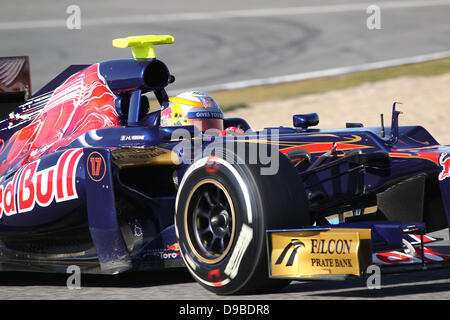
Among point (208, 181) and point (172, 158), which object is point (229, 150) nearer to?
point (208, 181)

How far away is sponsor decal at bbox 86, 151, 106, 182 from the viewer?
5684 mm

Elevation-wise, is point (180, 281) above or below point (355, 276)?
below

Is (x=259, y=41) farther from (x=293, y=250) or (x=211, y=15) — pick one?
(x=293, y=250)

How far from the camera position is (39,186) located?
6.20m

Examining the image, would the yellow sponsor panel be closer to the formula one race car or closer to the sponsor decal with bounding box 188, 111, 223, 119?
the formula one race car

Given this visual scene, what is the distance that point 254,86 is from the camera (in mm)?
18797

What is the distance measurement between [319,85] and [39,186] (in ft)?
41.7

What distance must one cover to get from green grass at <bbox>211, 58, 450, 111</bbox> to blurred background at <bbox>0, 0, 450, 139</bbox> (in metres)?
0.05

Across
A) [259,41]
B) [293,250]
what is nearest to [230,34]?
[259,41]

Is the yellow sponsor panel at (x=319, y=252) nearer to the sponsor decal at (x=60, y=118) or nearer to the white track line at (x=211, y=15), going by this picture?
the sponsor decal at (x=60, y=118)

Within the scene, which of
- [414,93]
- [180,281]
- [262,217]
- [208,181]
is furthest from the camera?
[414,93]

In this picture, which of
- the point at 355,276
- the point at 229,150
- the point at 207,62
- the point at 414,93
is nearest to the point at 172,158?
the point at 229,150

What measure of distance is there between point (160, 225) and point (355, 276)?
5.61ft
